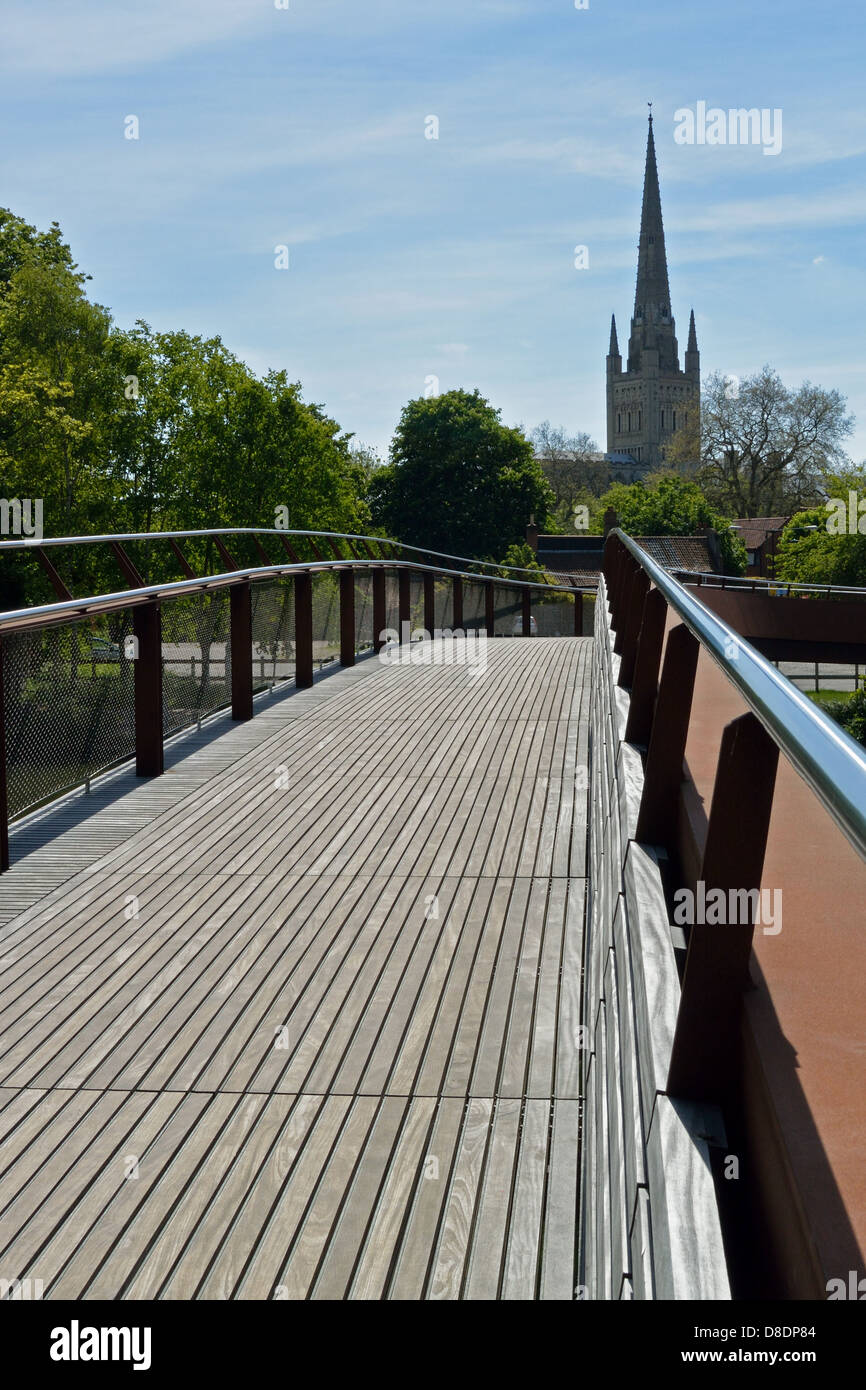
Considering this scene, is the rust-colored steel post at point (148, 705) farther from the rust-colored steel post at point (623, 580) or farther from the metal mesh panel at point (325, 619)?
the metal mesh panel at point (325, 619)

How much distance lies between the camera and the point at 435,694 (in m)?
11.1

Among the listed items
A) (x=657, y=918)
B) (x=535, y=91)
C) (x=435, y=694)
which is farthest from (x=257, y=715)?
(x=535, y=91)

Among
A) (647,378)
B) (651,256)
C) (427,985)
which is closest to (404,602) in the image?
(427,985)

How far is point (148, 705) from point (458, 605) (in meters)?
12.1

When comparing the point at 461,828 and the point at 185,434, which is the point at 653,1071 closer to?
the point at 461,828

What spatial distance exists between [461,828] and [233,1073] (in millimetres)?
2728

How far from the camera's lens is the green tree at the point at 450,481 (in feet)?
213

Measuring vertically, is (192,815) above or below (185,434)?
below

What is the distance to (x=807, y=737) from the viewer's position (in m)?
1.13

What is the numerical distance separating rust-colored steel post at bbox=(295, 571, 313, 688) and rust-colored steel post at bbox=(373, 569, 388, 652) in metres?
2.78

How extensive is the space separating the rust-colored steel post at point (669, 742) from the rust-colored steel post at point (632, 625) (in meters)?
2.24

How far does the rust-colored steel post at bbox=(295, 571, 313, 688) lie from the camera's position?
11.5 m

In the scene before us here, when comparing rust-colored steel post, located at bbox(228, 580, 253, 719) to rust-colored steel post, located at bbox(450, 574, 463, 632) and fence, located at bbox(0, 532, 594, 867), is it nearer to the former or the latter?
A: fence, located at bbox(0, 532, 594, 867)

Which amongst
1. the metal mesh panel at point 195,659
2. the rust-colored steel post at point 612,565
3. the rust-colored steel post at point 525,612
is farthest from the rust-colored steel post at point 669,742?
the rust-colored steel post at point 525,612
